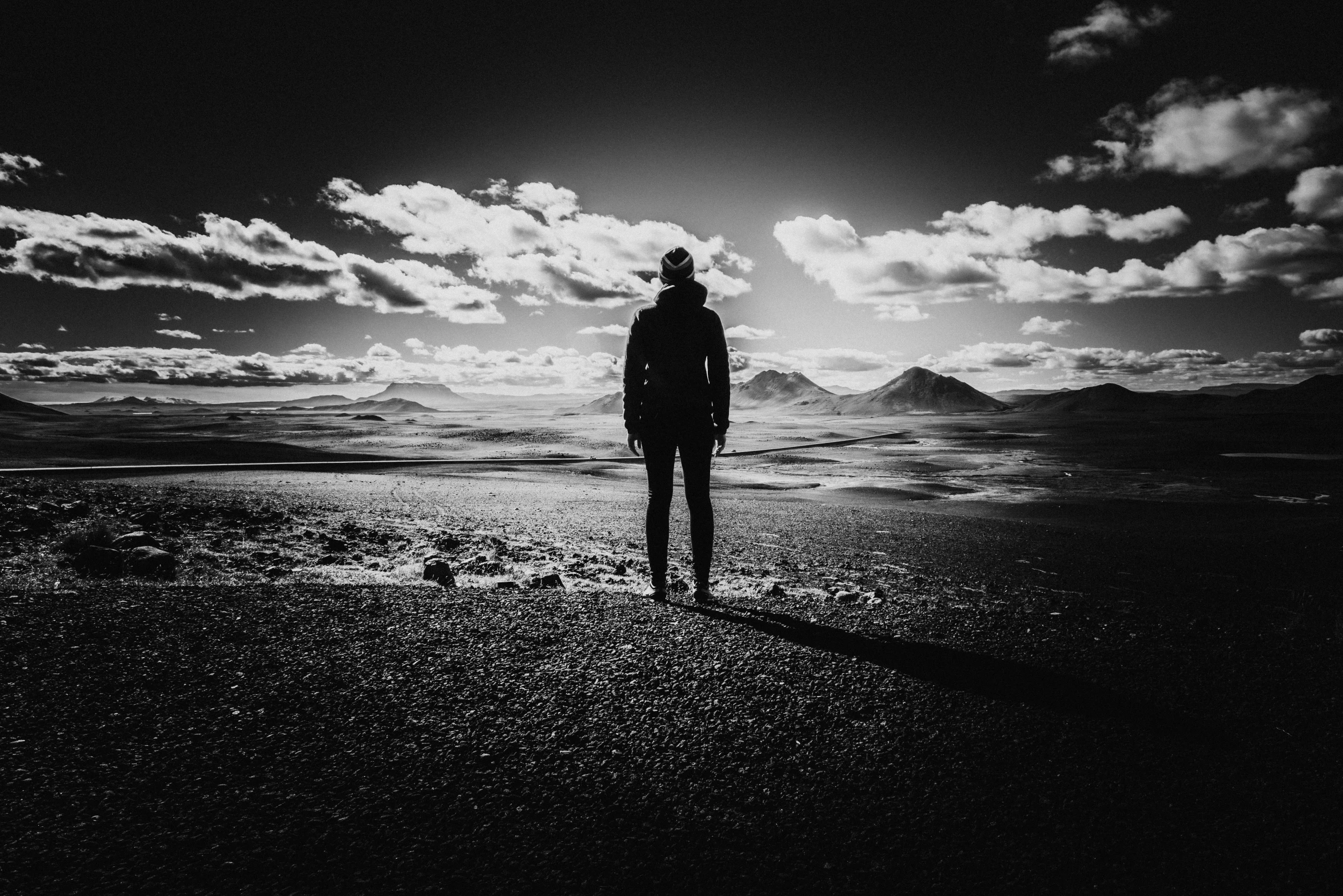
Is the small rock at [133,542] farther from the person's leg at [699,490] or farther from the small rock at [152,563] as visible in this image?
the person's leg at [699,490]

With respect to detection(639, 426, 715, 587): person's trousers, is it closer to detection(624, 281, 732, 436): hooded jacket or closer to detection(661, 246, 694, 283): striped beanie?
detection(624, 281, 732, 436): hooded jacket

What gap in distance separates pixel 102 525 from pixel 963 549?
719 centimetres

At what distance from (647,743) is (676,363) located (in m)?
2.43

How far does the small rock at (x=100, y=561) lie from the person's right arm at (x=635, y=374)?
3187 millimetres

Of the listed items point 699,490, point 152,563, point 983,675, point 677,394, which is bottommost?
point 983,675

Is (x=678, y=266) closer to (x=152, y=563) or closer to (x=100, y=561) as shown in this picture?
(x=152, y=563)

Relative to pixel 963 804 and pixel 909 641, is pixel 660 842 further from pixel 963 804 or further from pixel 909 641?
pixel 909 641

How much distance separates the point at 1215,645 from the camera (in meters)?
2.44

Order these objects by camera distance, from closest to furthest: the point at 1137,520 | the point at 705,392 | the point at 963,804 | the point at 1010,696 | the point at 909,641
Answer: the point at 963,804 → the point at 1010,696 → the point at 909,641 → the point at 705,392 → the point at 1137,520

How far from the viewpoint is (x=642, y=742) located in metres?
1.75

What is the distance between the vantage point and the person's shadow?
184 cm

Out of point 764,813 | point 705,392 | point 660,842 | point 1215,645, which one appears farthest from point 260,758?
point 1215,645

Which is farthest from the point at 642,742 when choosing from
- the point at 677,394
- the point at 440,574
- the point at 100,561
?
the point at 100,561

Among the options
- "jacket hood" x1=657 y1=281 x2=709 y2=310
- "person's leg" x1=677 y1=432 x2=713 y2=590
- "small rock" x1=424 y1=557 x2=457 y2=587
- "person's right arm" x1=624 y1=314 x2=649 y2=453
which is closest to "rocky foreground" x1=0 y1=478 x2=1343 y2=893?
"small rock" x1=424 y1=557 x2=457 y2=587
